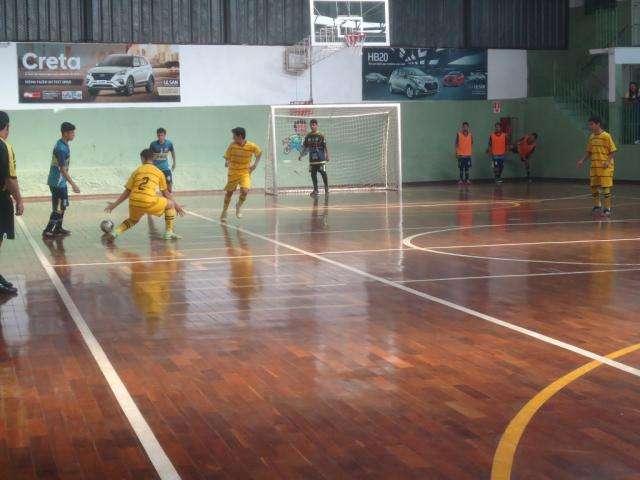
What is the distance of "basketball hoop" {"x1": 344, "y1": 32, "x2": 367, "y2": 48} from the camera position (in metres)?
29.0

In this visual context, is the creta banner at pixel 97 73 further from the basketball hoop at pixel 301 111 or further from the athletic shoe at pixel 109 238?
the athletic shoe at pixel 109 238

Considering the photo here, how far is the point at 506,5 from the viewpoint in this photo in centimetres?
3403

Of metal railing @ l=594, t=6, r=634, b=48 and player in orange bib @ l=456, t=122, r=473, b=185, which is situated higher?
metal railing @ l=594, t=6, r=634, b=48

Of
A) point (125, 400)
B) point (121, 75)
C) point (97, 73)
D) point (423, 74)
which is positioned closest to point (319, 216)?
point (121, 75)

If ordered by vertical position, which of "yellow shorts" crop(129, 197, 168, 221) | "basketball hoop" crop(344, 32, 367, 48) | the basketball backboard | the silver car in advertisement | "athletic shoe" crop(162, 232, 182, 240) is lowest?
"athletic shoe" crop(162, 232, 182, 240)

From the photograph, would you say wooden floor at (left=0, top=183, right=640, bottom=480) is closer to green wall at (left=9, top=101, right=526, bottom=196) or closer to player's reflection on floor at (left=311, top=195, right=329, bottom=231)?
player's reflection on floor at (left=311, top=195, right=329, bottom=231)

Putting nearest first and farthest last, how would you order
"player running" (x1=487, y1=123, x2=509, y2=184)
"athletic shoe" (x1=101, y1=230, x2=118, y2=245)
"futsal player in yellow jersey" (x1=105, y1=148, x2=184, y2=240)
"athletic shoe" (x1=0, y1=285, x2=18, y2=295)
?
"athletic shoe" (x1=0, y1=285, x2=18, y2=295) → "futsal player in yellow jersey" (x1=105, y1=148, x2=184, y2=240) → "athletic shoe" (x1=101, y1=230, x2=118, y2=245) → "player running" (x1=487, y1=123, x2=509, y2=184)

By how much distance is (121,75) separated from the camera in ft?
96.7

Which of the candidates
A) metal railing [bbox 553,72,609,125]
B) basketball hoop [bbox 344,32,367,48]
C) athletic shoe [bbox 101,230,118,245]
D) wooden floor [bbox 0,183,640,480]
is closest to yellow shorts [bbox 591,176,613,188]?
wooden floor [bbox 0,183,640,480]

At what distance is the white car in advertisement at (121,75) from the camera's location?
29.1 meters

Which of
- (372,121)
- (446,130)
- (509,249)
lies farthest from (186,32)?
(509,249)

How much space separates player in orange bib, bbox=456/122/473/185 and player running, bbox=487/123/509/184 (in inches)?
27.3

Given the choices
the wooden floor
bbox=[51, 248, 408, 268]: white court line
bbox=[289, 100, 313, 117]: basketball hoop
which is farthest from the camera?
bbox=[289, 100, 313, 117]: basketball hoop

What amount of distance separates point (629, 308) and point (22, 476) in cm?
645
